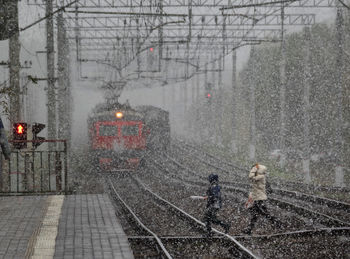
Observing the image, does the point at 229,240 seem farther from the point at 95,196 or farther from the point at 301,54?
the point at 301,54

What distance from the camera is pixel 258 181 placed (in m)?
12.1

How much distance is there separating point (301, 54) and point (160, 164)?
14.6 metres

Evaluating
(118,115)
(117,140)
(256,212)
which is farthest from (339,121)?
(256,212)

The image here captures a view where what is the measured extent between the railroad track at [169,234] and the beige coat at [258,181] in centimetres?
119

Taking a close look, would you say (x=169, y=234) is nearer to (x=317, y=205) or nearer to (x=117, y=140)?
(x=317, y=205)

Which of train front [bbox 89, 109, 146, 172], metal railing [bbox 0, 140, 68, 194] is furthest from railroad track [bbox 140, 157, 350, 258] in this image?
train front [bbox 89, 109, 146, 172]

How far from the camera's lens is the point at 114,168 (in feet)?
87.3

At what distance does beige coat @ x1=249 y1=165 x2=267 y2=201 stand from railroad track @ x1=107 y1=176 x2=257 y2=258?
1.19 m

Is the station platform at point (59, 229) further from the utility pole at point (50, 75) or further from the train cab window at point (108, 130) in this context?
the train cab window at point (108, 130)

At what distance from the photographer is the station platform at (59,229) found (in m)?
7.45

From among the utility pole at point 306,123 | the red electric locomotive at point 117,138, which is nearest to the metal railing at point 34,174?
the red electric locomotive at point 117,138

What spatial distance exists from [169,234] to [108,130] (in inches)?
604

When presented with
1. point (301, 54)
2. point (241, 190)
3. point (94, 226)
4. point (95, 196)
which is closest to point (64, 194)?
point (95, 196)

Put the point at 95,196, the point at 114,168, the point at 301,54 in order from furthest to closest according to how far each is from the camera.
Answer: the point at 301,54 < the point at 114,168 < the point at 95,196
